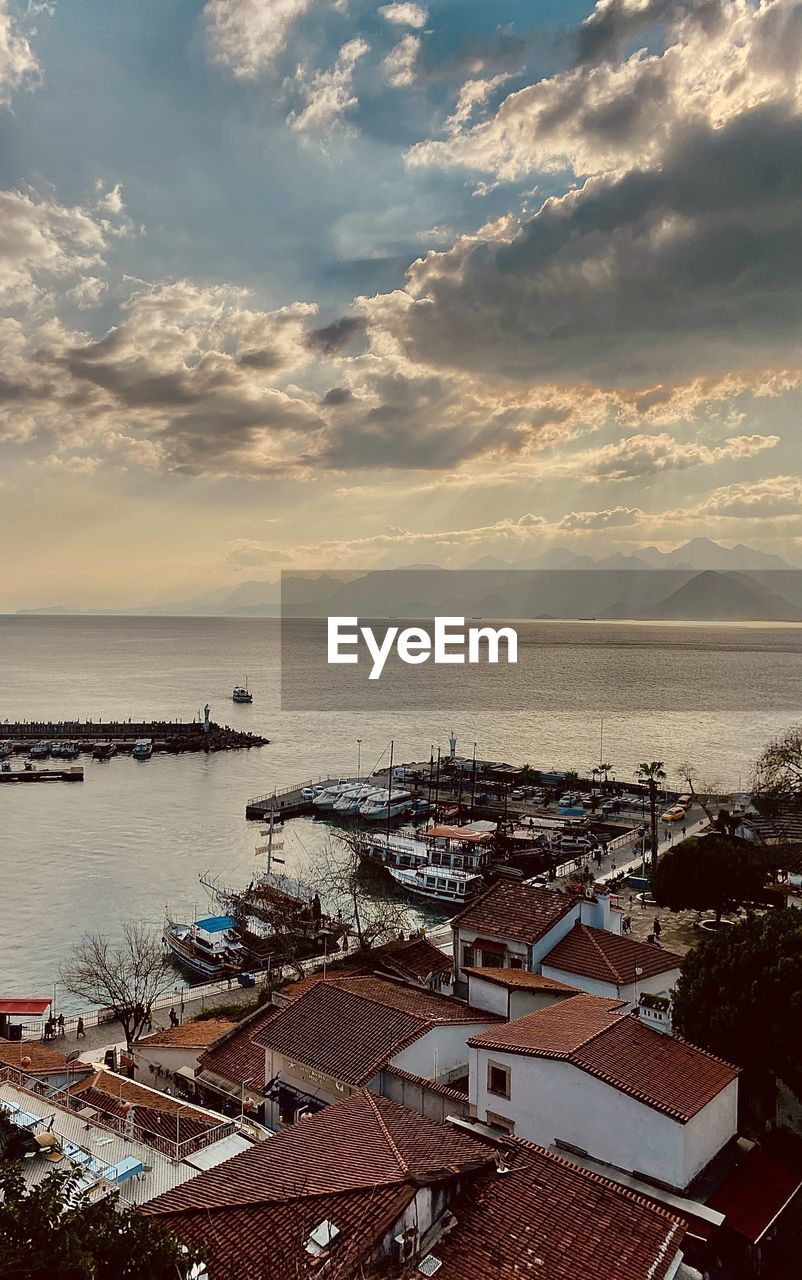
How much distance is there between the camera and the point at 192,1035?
21.9 metres

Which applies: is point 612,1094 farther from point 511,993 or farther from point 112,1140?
point 112,1140

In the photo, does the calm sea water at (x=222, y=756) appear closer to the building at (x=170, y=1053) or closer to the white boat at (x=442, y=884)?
the white boat at (x=442, y=884)

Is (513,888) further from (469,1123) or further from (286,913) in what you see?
(286,913)

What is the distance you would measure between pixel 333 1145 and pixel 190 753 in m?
77.8

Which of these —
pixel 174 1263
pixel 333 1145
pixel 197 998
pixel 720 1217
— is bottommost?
pixel 197 998

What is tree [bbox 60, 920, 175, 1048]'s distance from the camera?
2486 centimetres

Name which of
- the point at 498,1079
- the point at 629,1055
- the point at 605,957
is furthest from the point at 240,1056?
the point at 629,1055

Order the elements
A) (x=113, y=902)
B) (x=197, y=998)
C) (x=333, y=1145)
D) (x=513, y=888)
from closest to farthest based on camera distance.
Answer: (x=333, y=1145)
(x=513, y=888)
(x=197, y=998)
(x=113, y=902)

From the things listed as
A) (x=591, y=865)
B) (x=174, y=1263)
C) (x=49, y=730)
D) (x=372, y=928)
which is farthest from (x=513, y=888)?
(x=49, y=730)

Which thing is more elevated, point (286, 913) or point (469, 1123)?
point (469, 1123)

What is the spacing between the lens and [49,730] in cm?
9119

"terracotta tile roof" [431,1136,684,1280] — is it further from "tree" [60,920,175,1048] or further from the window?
"tree" [60,920,175,1048]

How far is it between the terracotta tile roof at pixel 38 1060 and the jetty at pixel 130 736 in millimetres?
67602

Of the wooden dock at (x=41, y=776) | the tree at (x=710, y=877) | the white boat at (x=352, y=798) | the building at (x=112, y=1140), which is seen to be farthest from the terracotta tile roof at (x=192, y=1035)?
the wooden dock at (x=41, y=776)
